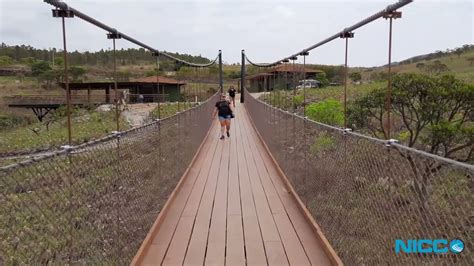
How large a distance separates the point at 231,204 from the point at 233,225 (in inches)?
27.7

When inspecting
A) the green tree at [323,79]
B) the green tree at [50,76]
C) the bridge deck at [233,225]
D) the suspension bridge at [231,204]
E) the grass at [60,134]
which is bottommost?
the grass at [60,134]

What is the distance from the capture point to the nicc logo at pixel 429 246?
1560 millimetres

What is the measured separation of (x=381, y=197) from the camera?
2248mm

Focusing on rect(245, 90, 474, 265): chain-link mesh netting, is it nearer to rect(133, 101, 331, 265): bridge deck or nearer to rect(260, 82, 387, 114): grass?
rect(133, 101, 331, 265): bridge deck

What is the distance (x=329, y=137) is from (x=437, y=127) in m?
4.49

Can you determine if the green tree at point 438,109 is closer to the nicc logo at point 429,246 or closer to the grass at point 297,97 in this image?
the grass at point 297,97

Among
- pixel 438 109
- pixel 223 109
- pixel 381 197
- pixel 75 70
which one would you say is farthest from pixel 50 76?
pixel 381 197

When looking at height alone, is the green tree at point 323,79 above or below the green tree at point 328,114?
above

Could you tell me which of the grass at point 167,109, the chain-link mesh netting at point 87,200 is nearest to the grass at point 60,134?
the grass at point 167,109

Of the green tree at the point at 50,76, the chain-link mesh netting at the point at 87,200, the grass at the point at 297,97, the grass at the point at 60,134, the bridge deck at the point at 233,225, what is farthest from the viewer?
the grass at the point at 60,134

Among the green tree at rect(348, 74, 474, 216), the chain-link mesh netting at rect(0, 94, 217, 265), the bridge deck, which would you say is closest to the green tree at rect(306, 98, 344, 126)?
the green tree at rect(348, 74, 474, 216)

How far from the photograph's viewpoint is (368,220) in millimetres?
2434

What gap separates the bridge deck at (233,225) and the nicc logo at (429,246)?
1034 mm

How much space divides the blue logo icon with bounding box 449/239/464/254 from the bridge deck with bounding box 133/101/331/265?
4.53ft
